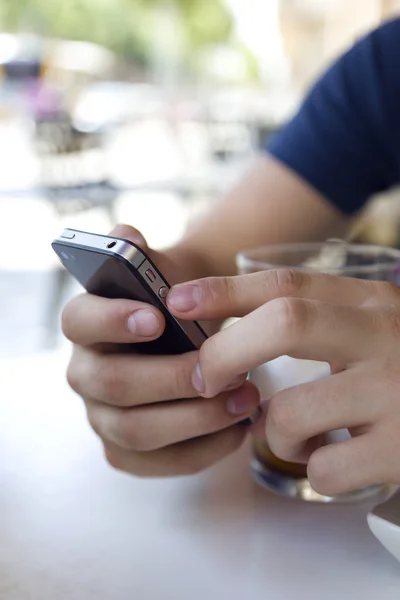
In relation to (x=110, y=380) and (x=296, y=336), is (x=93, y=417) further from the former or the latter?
(x=296, y=336)

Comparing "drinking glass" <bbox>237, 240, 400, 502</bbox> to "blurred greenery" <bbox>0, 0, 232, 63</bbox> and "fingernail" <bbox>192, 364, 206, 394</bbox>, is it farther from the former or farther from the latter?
"blurred greenery" <bbox>0, 0, 232, 63</bbox>

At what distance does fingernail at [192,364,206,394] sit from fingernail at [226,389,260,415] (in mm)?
25

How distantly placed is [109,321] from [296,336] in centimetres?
10

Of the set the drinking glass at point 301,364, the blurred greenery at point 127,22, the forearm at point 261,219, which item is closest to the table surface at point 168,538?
the drinking glass at point 301,364

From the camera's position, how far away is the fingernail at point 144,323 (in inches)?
12.1

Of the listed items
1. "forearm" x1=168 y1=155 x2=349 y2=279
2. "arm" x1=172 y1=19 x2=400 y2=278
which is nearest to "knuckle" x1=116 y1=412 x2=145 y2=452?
"forearm" x1=168 y1=155 x2=349 y2=279

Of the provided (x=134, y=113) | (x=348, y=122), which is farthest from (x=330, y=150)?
(x=134, y=113)

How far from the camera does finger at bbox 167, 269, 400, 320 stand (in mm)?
295

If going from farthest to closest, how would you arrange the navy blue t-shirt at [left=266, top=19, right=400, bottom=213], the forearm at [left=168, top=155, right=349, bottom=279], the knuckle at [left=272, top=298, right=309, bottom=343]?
the navy blue t-shirt at [left=266, top=19, right=400, bottom=213]
the forearm at [left=168, top=155, right=349, bottom=279]
the knuckle at [left=272, top=298, right=309, bottom=343]

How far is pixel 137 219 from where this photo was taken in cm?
366

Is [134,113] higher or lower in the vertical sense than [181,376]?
lower

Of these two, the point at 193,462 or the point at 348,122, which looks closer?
the point at 193,462

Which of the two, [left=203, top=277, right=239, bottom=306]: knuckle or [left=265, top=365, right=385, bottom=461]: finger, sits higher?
[left=203, top=277, right=239, bottom=306]: knuckle

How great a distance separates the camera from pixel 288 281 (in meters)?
0.30
